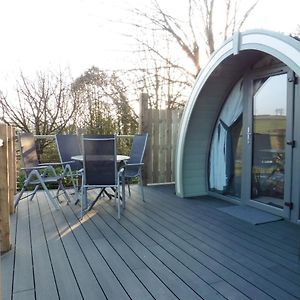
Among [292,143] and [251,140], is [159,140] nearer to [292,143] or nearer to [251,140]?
[251,140]

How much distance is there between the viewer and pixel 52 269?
2578mm

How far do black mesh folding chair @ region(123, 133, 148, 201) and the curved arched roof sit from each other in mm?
706

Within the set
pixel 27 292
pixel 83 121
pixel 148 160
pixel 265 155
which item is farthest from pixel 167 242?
pixel 83 121

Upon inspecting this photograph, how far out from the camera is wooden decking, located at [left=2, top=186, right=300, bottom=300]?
226cm

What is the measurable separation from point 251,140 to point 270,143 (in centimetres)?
32

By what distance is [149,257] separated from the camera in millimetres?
2824

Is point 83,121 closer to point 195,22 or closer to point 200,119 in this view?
point 195,22

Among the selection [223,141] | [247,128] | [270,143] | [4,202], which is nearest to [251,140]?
[247,128]

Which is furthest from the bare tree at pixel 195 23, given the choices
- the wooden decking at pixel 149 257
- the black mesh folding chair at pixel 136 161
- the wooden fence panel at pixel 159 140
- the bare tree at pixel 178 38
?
the wooden decking at pixel 149 257

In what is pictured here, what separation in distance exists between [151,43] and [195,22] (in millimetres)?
1344

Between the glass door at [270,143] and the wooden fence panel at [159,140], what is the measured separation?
7.00ft

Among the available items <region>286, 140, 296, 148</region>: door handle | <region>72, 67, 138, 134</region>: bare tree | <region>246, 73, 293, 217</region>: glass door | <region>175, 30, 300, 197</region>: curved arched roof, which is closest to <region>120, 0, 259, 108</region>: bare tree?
<region>72, 67, 138, 134</region>: bare tree

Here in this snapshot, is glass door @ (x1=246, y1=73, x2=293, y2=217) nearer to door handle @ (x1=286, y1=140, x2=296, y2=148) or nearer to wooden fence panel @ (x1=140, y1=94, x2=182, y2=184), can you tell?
door handle @ (x1=286, y1=140, x2=296, y2=148)

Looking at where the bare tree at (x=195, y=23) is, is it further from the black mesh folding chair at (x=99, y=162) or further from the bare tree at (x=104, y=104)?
the black mesh folding chair at (x=99, y=162)
